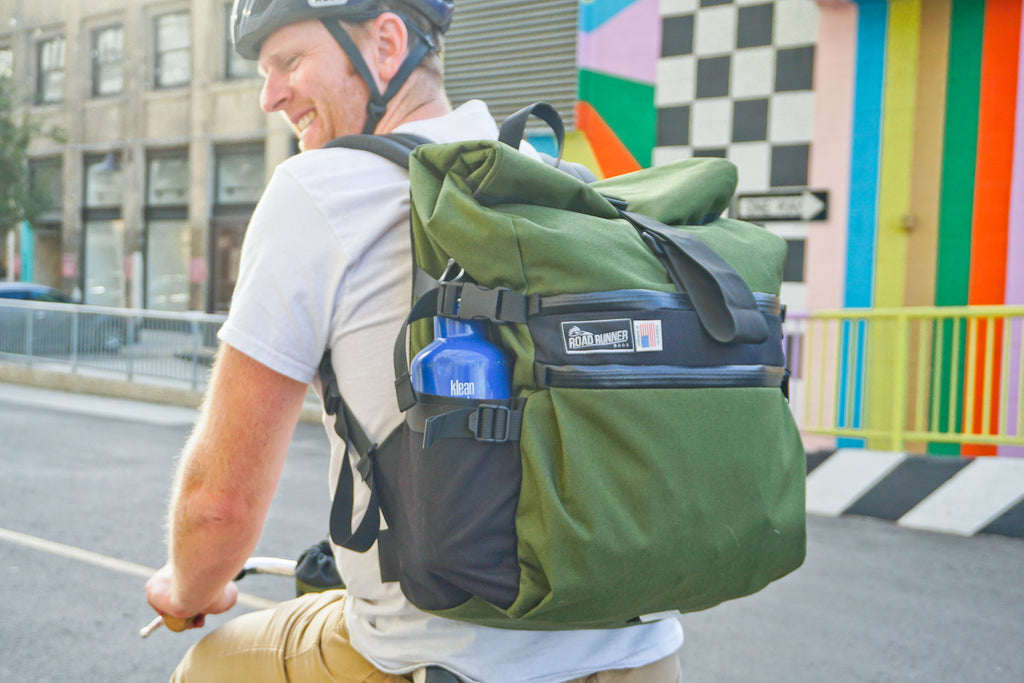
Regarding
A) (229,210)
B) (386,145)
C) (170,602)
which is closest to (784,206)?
(386,145)

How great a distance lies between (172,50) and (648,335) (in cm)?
2057

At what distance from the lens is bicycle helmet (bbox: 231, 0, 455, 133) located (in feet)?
4.30

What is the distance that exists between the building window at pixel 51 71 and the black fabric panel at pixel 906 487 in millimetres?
21042

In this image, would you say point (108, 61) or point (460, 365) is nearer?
point (460, 365)

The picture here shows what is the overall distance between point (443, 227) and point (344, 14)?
19.5 inches

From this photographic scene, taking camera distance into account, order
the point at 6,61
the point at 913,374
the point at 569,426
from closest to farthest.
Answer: the point at 569,426
the point at 913,374
the point at 6,61

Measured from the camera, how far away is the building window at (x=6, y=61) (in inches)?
869

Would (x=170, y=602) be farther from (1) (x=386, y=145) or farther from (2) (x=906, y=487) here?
(2) (x=906, y=487)

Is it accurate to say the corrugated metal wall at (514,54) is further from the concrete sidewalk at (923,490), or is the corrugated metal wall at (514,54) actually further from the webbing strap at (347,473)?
the webbing strap at (347,473)

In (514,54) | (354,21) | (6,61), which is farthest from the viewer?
(6,61)

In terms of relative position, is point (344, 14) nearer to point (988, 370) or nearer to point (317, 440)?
point (988, 370)

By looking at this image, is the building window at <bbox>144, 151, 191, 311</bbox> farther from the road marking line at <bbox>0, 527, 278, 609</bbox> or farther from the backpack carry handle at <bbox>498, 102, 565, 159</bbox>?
the backpack carry handle at <bbox>498, 102, 565, 159</bbox>

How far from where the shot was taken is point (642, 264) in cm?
104

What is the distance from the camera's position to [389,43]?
1.36m
